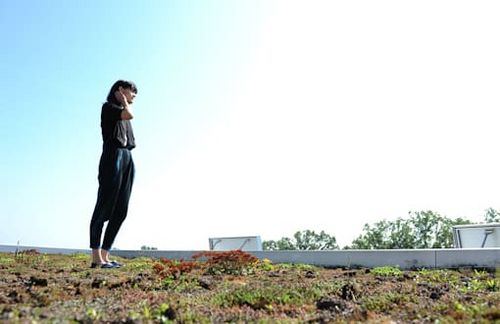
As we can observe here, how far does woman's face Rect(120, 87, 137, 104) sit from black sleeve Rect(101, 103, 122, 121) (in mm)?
331

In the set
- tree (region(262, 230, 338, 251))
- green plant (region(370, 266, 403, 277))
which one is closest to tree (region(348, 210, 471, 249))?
tree (region(262, 230, 338, 251))

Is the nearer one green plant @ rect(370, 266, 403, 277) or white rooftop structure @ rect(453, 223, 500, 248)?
green plant @ rect(370, 266, 403, 277)

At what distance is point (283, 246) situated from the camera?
24.2 m

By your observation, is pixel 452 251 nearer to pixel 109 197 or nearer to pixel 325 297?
pixel 325 297

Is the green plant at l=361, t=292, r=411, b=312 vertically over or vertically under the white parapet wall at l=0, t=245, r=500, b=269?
→ under

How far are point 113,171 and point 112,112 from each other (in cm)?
83

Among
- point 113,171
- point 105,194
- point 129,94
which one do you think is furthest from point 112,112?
point 105,194

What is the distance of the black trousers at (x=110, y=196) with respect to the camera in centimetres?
599

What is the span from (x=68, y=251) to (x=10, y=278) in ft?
26.8

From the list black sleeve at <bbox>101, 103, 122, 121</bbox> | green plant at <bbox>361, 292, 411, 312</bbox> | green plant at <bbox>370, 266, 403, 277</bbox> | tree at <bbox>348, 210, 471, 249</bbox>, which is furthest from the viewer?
tree at <bbox>348, 210, 471, 249</bbox>

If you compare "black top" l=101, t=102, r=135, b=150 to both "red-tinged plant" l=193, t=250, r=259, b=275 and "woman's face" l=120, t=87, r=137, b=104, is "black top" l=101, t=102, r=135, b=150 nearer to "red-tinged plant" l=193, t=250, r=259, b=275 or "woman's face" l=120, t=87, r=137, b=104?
"woman's face" l=120, t=87, r=137, b=104

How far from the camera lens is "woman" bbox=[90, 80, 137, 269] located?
19.7 ft

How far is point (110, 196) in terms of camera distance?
6000 millimetres

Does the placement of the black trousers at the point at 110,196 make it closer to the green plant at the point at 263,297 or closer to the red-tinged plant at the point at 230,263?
the red-tinged plant at the point at 230,263
